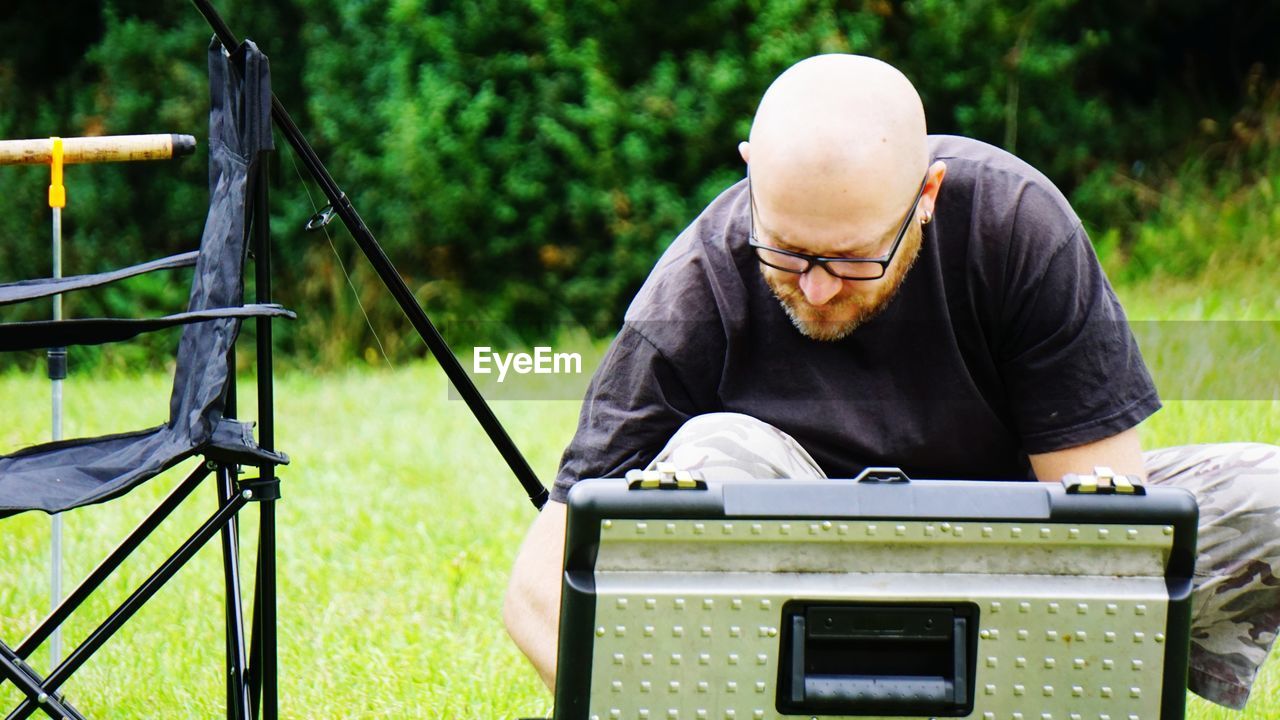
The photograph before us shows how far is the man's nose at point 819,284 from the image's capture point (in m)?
1.90

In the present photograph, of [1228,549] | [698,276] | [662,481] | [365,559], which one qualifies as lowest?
[365,559]

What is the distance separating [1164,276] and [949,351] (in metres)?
4.32

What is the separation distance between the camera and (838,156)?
72.6 inches

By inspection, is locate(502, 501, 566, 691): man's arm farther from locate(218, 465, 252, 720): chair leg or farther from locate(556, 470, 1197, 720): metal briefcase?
locate(556, 470, 1197, 720): metal briefcase

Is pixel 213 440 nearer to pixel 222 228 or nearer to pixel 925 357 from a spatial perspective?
pixel 222 228

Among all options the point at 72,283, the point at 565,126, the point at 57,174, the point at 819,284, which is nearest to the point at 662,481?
the point at 819,284

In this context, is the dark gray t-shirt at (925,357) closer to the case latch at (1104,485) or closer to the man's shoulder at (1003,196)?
the man's shoulder at (1003,196)

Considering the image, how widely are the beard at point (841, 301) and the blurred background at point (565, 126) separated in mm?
3611

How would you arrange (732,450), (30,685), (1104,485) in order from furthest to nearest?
(732,450), (30,685), (1104,485)

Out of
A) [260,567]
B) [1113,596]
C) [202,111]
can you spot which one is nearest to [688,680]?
[1113,596]

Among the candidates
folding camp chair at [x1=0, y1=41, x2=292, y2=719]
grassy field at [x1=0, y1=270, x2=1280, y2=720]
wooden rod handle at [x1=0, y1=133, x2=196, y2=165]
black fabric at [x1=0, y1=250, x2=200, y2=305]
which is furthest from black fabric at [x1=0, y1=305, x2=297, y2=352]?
grassy field at [x1=0, y1=270, x2=1280, y2=720]

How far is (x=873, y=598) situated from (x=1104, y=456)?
2.20 ft

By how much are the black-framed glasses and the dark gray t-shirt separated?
0.33 feet

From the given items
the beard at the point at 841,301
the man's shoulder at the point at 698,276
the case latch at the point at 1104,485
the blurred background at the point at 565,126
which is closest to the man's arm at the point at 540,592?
the man's shoulder at the point at 698,276
